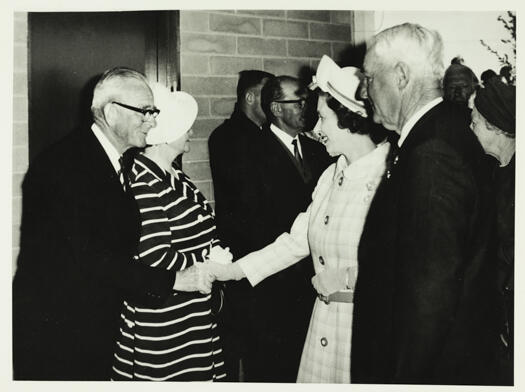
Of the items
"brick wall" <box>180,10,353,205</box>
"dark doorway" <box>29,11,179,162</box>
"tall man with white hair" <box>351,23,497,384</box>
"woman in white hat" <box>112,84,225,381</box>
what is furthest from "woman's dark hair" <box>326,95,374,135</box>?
"dark doorway" <box>29,11,179,162</box>

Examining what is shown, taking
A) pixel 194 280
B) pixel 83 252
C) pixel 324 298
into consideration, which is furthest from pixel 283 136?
pixel 83 252

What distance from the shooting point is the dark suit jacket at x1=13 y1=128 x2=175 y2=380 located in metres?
1.54

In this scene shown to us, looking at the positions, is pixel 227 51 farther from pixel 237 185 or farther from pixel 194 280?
pixel 194 280

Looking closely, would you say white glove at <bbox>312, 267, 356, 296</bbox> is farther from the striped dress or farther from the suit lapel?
the suit lapel

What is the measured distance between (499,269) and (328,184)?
0.58m

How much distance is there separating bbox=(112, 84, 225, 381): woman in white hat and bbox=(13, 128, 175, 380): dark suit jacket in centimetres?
5

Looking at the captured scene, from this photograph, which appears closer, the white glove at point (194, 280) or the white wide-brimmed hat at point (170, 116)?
the white glove at point (194, 280)

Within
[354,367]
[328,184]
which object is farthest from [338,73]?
[354,367]

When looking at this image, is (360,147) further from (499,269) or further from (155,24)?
(155,24)

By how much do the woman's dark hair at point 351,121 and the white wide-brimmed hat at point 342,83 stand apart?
0.01 m

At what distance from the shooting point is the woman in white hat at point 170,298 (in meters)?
1.66

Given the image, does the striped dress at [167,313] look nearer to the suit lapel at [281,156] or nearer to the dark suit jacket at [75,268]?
the dark suit jacket at [75,268]

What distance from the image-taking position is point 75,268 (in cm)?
158

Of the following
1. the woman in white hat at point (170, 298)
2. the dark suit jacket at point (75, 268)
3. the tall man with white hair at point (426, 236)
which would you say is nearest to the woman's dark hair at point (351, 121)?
the tall man with white hair at point (426, 236)
